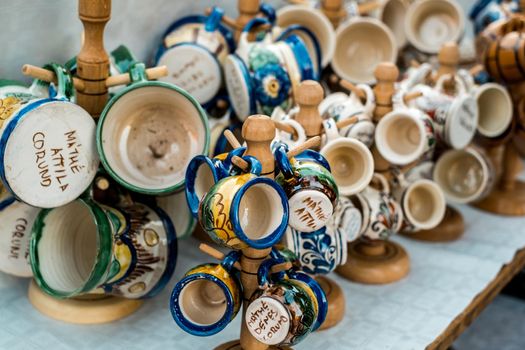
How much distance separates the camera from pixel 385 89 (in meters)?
1.09

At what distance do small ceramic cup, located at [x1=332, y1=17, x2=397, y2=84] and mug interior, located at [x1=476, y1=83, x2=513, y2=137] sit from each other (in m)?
0.20

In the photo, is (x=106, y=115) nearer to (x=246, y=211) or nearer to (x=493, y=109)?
(x=246, y=211)

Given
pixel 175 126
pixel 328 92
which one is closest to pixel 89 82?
pixel 175 126

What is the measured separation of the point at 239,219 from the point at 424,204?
0.57 meters

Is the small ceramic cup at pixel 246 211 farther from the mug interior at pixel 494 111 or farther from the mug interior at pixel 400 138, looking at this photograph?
the mug interior at pixel 494 111

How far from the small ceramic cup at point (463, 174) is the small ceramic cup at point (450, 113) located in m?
0.13

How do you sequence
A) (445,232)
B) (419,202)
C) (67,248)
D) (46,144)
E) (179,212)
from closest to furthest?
(46,144) → (67,248) → (179,212) → (419,202) → (445,232)

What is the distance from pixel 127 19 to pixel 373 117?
0.43 metres

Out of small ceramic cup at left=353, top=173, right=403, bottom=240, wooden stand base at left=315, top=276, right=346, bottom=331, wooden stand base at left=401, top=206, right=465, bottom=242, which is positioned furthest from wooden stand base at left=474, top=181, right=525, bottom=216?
wooden stand base at left=315, top=276, right=346, bottom=331

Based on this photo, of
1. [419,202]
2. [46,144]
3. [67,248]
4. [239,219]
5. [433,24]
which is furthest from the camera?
[433,24]

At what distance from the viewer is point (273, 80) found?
1.12m

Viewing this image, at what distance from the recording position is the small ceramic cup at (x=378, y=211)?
1088mm
